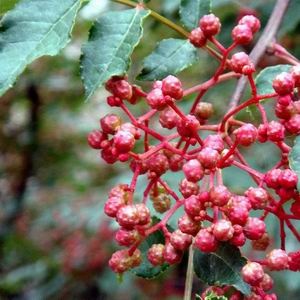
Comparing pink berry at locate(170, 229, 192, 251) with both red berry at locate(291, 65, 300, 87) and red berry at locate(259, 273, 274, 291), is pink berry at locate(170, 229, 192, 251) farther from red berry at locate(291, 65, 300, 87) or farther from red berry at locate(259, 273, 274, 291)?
red berry at locate(291, 65, 300, 87)

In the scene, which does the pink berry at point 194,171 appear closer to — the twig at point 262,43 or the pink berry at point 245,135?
the pink berry at point 245,135

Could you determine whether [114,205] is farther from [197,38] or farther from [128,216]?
[197,38]

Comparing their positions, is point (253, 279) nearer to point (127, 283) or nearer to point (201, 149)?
point (201, 149)

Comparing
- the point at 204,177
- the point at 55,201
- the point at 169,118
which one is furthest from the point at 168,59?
the point at 55,201

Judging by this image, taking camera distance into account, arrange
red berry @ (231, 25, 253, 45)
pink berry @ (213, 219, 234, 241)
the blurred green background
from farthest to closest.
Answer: the blurred green background < red berry @ (231, 25, 253, 45) < pink berry @ (213, 219, 234, 241)

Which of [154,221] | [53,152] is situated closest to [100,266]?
[53,152]

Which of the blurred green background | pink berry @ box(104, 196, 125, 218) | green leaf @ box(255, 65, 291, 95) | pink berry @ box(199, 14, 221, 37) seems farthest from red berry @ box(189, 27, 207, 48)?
the blurred green background

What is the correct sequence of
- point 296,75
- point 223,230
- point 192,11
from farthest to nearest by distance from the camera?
point 192,11, point 296,75, point 223,230
